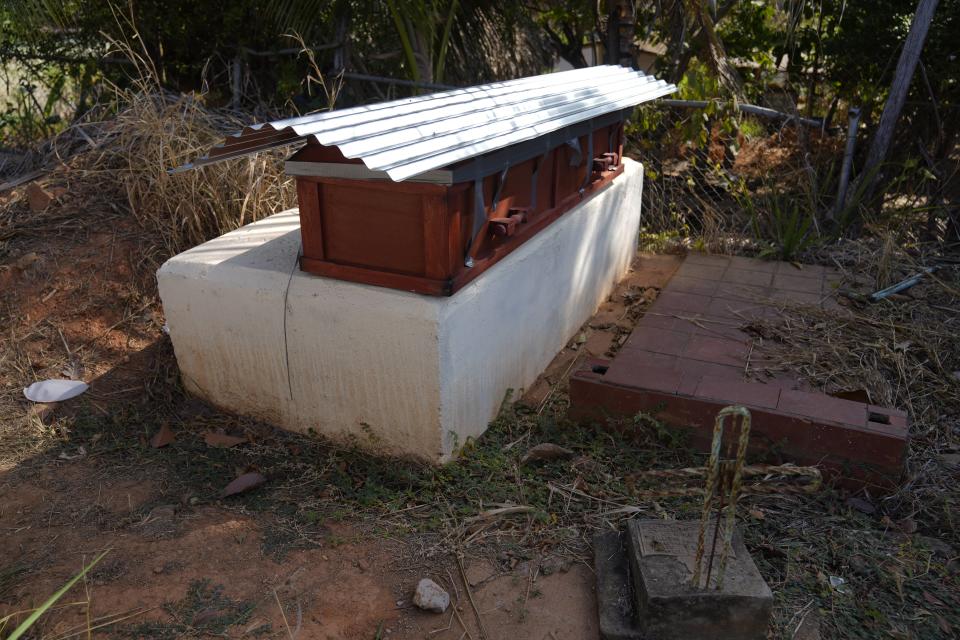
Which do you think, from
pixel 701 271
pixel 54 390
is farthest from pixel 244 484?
pixel 701 271

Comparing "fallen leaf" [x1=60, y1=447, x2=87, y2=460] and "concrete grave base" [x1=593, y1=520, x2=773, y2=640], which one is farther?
"fallen leaf" [x1=60, y1=447, x2=87, y2=460]

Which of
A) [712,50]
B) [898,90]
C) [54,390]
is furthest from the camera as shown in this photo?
[712,50]

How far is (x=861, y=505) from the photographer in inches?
124

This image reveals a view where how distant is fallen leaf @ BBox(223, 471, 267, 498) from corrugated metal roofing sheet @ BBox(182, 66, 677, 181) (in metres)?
1.38

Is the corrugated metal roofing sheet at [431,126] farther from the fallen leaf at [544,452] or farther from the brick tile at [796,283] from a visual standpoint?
the brick tile at [796,283]

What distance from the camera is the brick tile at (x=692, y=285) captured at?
5043 millimetres

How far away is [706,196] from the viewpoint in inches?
271

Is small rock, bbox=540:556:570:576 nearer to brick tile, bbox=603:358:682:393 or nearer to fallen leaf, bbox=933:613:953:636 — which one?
brick tile, bbox=603:358:682:393

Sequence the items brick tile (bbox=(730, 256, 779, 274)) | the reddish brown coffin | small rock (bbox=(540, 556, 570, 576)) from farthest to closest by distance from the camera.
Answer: brick tile (bbox=(730, 256, 779, 274)) → the reddish brown coffin → small rock (bbox=(540, 556, 570, 576))

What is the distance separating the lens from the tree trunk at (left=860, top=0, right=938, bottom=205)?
229 inches

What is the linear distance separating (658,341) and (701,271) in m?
1.55

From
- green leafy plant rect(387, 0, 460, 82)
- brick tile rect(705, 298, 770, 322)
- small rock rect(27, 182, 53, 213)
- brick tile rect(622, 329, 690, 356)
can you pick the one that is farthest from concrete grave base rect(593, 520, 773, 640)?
green leafy plant rect(387, 0, 460, 82)

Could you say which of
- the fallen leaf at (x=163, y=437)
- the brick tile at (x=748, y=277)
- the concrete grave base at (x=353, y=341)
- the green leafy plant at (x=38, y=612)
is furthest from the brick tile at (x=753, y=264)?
the green leafy plant at (x=38, y=612)

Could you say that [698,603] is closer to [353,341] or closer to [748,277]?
[353,341]
